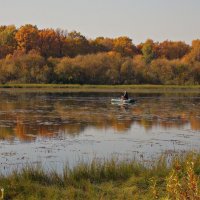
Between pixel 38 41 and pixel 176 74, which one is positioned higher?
pixel 38 41

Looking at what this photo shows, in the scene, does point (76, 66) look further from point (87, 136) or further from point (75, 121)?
point (87, 136)

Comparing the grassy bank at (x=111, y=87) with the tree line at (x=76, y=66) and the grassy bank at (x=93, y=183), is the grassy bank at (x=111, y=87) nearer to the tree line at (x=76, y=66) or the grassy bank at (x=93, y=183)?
the tree line at (x=76, y=66)

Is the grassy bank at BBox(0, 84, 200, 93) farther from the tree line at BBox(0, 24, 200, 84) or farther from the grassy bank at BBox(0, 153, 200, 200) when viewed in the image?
the grassy bank at BBox(0, 153, 200, 200)

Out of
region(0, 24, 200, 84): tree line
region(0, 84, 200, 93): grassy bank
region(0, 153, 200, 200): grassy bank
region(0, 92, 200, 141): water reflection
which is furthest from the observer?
region(0, 24, 200, 84): tree line

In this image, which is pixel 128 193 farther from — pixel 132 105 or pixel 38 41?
pixel 38 41

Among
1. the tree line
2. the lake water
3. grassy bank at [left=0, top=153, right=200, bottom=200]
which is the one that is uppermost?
the tree line

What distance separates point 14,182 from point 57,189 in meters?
1.07

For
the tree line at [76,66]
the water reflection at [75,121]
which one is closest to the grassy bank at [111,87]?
the tree line at [76,66]

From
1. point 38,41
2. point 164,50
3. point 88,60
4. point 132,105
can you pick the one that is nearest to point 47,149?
point 132,105

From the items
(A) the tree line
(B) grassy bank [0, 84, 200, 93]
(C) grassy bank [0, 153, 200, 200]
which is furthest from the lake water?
(A) the tree line

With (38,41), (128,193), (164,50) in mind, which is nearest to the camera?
(128,193)

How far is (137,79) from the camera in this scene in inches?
3457

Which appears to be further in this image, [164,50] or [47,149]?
[164,50]

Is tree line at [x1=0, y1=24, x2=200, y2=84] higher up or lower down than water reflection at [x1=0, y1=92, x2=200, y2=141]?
higher up
